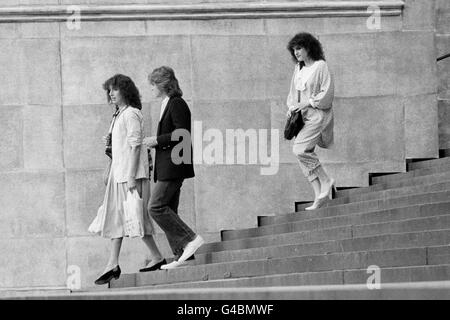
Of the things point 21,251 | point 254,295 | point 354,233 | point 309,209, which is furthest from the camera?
point 21,251

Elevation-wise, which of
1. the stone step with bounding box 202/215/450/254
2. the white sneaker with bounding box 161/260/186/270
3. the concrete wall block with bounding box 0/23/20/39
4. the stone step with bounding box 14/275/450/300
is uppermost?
the concrete wall block with bounding box 0/23/20/39

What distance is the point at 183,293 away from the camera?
38.9 feet

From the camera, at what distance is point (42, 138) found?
64.4 ft

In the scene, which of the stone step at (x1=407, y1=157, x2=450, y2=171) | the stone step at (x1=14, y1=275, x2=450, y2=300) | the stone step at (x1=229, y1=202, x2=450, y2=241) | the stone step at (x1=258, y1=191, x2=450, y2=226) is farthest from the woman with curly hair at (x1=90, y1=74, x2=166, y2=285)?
the stone step at (x1=14, y1=275, x2=450, y2=300)

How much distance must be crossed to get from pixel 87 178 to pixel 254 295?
9078 millimetres

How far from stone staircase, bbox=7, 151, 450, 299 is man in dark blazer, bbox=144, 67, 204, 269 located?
0.24 meters

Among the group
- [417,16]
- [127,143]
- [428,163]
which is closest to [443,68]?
[417,16]

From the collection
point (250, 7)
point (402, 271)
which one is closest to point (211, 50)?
point (250, 7)

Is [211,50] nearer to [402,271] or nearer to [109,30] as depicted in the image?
[109,30]

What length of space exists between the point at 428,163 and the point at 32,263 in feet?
17.3

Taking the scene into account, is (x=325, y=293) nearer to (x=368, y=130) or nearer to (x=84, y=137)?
(x=368, y=130)

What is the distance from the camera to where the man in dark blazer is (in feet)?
54.2

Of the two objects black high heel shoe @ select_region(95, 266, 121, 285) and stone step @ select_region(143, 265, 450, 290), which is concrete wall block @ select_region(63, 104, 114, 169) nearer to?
black high heel shoe @ select_region(95, 266, 121, 285)

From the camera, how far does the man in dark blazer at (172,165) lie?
1652cm
